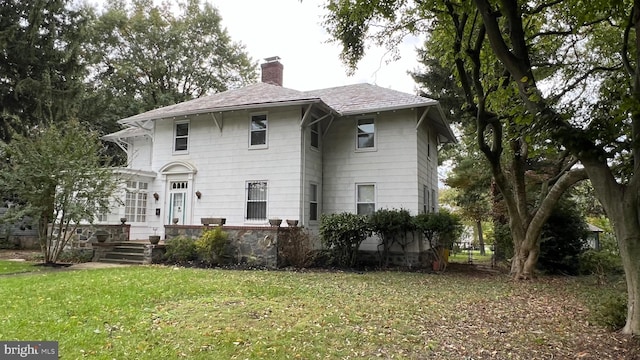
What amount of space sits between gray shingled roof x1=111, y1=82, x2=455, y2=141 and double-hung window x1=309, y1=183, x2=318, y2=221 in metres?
2.85

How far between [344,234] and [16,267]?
9154 mm

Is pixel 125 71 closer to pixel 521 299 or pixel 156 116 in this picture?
pixel 156 116

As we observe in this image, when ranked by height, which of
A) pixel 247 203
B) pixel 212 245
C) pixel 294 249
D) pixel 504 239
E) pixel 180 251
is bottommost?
pixel 180 251

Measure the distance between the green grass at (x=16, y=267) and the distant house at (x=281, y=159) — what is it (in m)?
2.69

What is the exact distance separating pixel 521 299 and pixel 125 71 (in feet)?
89.8

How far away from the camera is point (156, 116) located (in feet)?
49.2

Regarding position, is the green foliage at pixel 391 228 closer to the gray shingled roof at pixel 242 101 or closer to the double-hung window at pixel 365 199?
Result: the double-hung window at pixel 365 199

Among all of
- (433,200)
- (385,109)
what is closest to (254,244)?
(385,109)

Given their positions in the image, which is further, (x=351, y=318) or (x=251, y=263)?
(x=251, y=263)

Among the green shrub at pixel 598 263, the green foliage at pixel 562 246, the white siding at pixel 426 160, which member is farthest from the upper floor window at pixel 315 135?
the green shrub at pixel 598 263

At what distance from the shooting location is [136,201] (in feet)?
49.1

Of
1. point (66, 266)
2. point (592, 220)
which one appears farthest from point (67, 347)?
point (592, 220)

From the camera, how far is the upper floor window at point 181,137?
15391 millimetres

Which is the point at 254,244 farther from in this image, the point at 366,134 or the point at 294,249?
the point at 366,134
